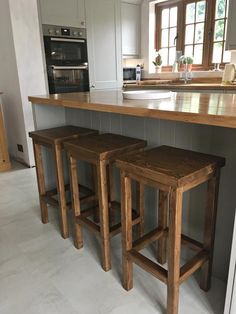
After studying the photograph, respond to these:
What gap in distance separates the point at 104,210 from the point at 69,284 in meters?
0.47

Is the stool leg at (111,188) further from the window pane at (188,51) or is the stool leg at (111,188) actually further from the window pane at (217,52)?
the window pane at (188,51)

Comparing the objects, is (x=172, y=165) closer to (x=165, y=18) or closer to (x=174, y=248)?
(x=174, y=248)

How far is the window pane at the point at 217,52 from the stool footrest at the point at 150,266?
3.58 meters

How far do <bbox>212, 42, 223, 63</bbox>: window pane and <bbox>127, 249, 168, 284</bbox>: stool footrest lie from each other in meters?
3.58

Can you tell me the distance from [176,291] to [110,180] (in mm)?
875

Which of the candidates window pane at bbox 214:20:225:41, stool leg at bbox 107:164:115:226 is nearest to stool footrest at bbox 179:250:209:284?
stool leg at bbox 107:164:115:226

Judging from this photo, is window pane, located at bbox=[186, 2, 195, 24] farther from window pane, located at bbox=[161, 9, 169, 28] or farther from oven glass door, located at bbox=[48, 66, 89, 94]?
oven glass door, located at bbox=[48, 66, 89, 94]

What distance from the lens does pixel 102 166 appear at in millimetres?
1395

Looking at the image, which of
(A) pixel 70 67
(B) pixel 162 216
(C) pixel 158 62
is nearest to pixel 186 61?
(C) pixel 158 62

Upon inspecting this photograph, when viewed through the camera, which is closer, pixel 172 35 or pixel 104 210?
pixel 104 210

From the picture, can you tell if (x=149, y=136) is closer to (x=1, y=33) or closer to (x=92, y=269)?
(x=92, y=269)

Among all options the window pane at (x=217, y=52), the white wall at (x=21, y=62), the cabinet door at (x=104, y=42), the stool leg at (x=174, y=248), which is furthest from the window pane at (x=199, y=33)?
the stool leg at (x=174, y=248)

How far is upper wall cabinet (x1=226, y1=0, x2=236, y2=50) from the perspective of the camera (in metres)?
3.08

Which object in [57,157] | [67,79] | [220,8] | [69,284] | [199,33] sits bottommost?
[69,284]
